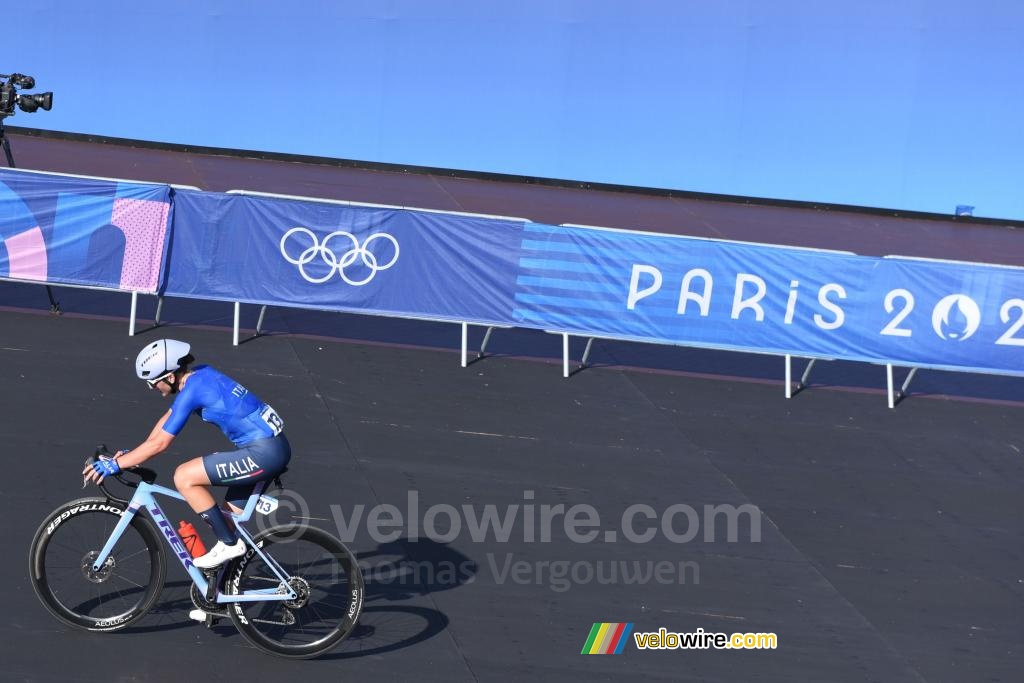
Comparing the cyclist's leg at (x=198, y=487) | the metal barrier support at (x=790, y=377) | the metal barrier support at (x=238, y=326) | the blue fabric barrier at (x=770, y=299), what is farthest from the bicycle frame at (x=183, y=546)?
the metal barrier support at (x=790, y=377)

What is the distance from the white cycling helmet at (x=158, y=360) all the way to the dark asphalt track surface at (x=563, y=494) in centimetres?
153

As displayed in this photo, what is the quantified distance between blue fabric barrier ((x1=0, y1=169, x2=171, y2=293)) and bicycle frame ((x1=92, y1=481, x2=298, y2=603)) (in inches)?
234

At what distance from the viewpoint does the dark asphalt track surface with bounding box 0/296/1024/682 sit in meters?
6.82

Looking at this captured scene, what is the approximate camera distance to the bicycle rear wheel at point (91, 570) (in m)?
6.28

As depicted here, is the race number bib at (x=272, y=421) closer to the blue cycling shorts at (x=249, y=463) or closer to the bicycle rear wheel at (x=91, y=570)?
the blue cycling shorts at (x=249, y=463)

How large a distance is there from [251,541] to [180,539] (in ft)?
1.34

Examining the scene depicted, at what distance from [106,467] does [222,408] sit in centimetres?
66

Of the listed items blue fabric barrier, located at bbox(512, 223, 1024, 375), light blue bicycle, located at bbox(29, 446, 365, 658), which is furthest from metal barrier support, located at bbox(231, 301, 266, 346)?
light blue bicycle, located at bbox(29, 446, 365, 658)

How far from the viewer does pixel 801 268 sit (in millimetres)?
12133

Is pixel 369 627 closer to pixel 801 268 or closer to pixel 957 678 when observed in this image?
pixel 957 678

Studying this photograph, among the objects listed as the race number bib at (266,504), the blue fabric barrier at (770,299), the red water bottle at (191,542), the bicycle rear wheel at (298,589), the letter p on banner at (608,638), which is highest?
the blue fabric barrier at (770,299)

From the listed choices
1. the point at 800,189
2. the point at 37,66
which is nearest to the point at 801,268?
the point at 800,189

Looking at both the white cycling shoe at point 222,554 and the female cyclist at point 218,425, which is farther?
the white cycling shoe at point 222,554

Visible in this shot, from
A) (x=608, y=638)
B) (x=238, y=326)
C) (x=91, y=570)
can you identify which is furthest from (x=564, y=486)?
(x=238, y=326)
